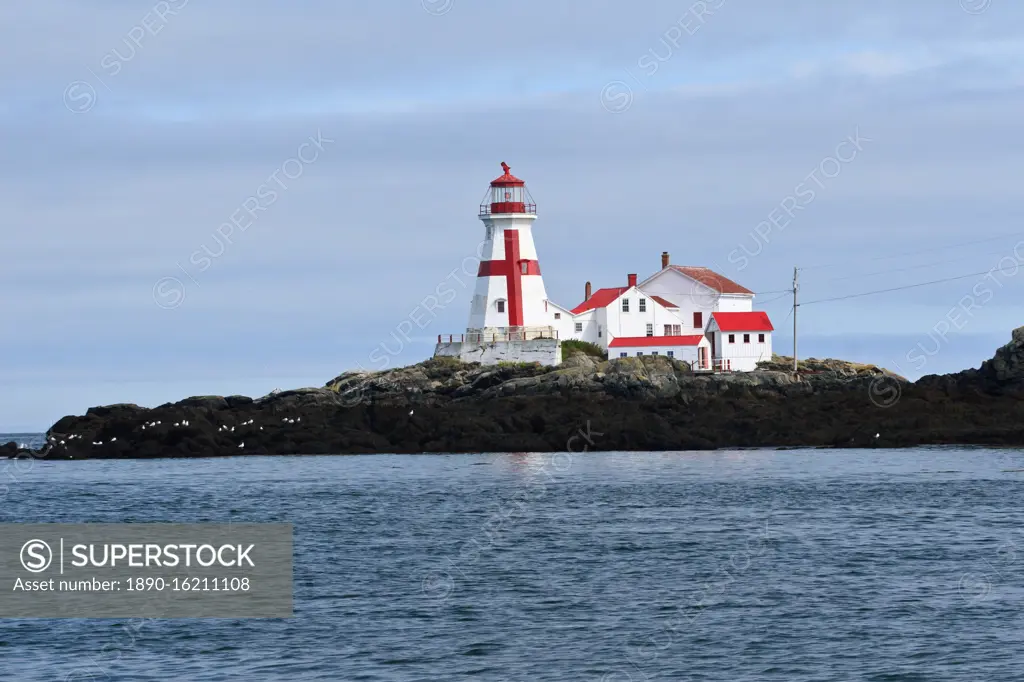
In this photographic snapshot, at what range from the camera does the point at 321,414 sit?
61219 mm

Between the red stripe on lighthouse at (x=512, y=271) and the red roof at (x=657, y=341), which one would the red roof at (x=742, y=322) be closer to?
the red roof at (x=657, y=341)

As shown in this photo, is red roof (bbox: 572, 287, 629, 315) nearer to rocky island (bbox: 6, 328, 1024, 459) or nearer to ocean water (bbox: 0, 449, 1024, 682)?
rocky island (bbox: 6, 328, 1024, 459)

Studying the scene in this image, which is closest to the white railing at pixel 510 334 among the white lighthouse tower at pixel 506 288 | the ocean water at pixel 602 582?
the white lighthouse tower at pixel 506 288

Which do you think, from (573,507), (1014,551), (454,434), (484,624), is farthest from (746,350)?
(484,624)

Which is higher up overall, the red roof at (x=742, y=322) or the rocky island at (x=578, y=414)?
the red roof at (x=742, y=322)

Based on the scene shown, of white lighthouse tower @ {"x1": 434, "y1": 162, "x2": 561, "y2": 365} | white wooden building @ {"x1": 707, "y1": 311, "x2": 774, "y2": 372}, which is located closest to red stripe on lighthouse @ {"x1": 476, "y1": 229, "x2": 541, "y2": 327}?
white lighthouse tower @ {"x1": 434, "y1": 162, "x2": 561, "y2": 365}

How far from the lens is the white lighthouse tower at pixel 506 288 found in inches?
2694

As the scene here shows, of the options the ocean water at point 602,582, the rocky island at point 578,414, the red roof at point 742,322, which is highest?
the red roof at point 742,322

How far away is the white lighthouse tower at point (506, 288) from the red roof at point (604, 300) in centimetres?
376

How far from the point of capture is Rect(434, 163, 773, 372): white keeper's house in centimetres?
6881

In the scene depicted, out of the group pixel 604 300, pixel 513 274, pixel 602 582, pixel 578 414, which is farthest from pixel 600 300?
pixel 602 582

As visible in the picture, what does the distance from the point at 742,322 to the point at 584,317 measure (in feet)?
26.7

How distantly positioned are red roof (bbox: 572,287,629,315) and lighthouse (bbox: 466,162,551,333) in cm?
381

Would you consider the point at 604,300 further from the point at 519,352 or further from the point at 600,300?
the point at 519,352
